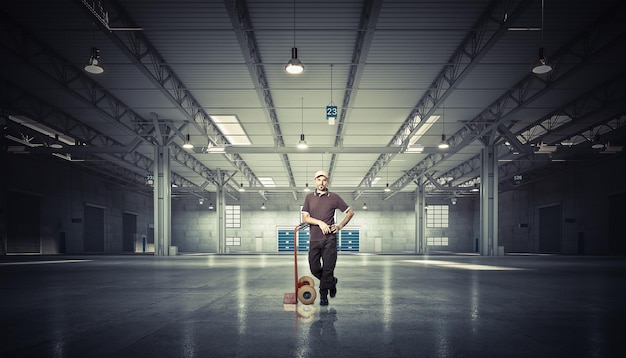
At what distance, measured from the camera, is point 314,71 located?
16.0 metres

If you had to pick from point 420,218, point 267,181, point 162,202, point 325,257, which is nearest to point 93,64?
point 325,257

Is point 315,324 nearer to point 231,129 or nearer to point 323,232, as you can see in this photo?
point 323,232

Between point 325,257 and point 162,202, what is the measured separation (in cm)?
2004

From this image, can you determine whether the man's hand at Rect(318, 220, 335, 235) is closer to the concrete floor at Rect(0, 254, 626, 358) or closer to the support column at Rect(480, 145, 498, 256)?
the concrete floor at Rect(0, 254, 626, 358)

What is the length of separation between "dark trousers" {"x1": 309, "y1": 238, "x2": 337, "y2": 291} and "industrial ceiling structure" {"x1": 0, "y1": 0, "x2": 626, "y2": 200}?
271 inches

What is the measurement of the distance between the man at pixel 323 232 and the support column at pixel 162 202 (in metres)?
19.3

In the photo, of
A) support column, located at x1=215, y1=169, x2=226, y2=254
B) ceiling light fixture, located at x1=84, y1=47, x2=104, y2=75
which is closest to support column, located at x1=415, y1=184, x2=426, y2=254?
support column, located at x1=215, y1=169, x2=226, y2=254

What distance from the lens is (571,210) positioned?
108 ft

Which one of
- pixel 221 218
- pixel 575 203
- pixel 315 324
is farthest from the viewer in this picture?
pixel 221 218

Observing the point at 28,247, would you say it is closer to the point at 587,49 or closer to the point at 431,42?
the point at 431,42

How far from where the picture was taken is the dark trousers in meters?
5.61

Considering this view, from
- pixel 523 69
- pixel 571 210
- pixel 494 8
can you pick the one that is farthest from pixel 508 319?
pixel 571 210

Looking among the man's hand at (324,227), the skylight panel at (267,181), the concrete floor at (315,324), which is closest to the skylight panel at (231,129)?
the skylight panel at (267,181)

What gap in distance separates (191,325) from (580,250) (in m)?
34.0
